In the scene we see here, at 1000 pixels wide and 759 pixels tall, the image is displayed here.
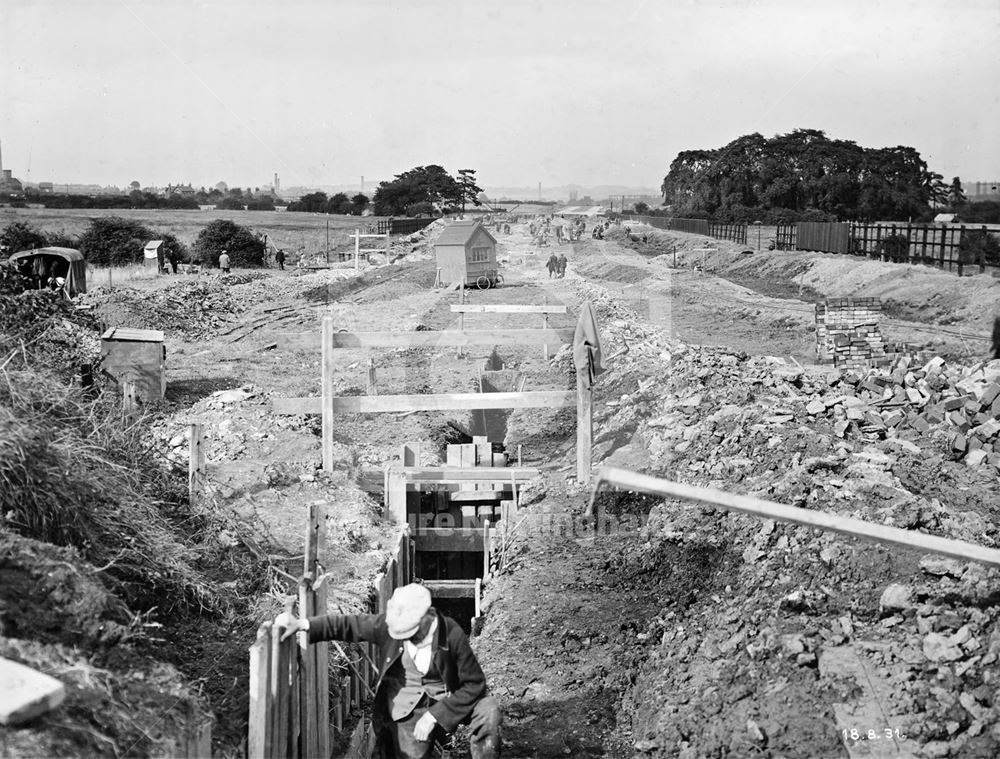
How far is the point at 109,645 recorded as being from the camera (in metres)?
4.60

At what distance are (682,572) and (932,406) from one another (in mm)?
5054

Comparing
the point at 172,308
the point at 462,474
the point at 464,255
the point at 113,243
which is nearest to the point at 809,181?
the point at 464,255

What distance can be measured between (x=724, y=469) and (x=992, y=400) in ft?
11.4

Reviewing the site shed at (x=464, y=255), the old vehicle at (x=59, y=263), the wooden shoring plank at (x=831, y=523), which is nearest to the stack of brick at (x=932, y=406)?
the wooden shoring plank at (x=831, y=523)

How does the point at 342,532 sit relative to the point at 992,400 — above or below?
below

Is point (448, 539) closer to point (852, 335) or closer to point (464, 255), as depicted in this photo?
point (852, 335)

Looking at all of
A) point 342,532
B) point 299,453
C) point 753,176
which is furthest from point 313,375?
point 753,176

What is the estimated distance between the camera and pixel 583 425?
9742mm

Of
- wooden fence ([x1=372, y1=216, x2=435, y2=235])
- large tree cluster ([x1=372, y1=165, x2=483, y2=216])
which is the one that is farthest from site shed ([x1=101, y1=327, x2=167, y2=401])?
large tree cluster ([x1=372, y1=165, x2=483, y2=216])

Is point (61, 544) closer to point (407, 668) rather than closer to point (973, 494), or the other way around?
point (407, 668)

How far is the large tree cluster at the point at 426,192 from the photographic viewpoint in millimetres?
75825

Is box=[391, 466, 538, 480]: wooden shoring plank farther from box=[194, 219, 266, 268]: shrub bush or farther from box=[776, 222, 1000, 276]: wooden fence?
box=[194, 219, 266, 268]: shrub bush

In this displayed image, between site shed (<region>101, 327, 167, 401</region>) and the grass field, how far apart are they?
43.0 metres

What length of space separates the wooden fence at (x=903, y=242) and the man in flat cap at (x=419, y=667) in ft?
102
